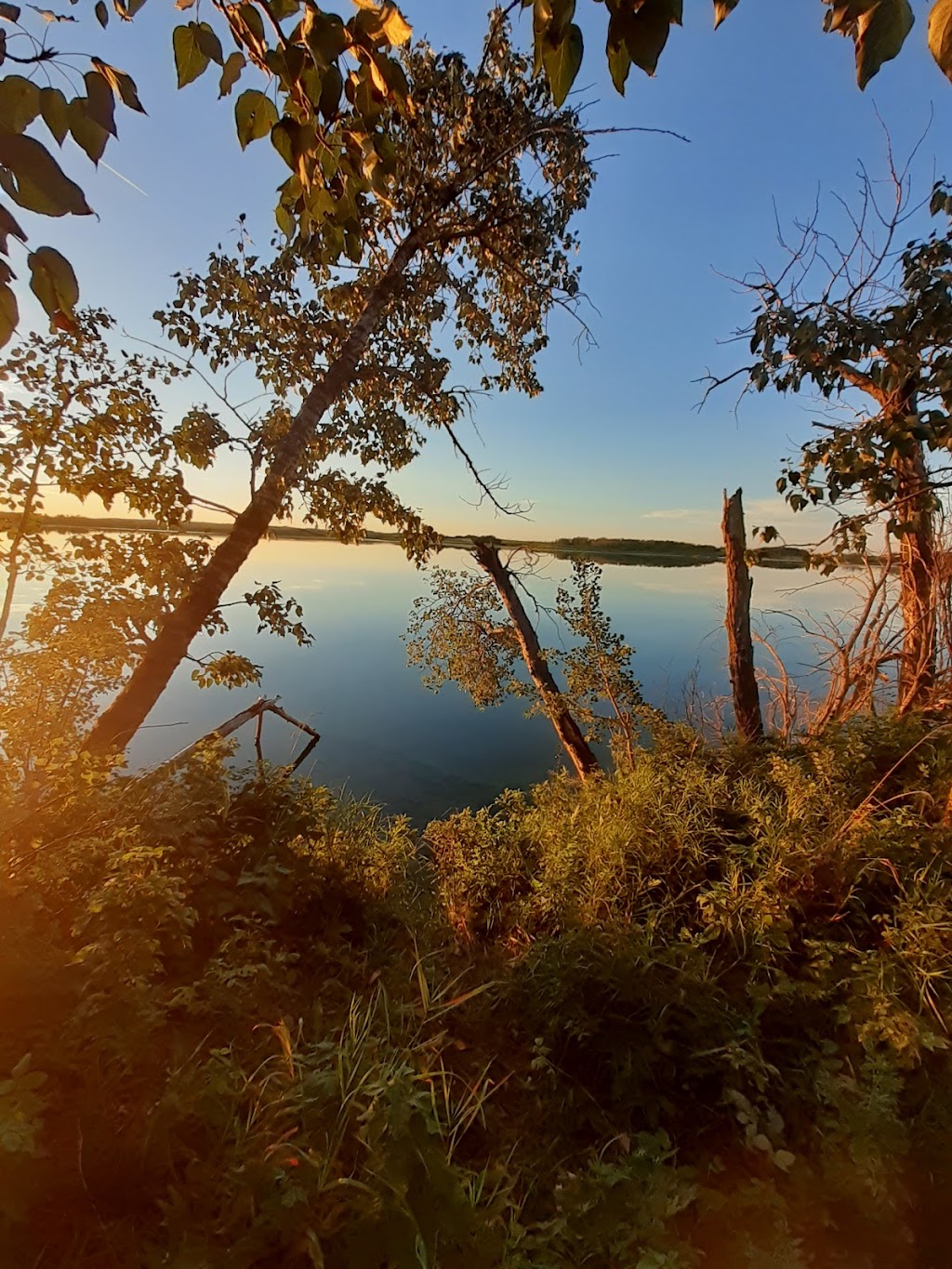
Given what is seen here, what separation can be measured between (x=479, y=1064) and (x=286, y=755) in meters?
9.50

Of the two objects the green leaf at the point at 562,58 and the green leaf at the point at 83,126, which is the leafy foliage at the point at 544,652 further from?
the green leaf at the point at 83,126

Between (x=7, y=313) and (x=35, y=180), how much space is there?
0.17m

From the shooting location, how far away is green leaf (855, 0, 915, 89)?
0.50 metres

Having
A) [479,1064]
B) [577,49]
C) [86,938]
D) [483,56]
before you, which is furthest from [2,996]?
[483,56]

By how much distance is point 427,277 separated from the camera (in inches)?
183

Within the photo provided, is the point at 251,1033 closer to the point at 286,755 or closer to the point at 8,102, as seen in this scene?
the point at 8,102

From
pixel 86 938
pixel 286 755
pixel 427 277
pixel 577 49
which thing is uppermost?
pixel 427 277

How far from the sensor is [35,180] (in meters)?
0.51

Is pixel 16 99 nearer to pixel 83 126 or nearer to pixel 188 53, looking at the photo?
pixel 83 126

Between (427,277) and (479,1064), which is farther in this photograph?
(427,277)

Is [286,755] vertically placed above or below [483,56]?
below

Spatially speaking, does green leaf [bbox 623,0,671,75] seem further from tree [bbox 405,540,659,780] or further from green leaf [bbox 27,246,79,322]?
tree [bbox 405,540,659,780]

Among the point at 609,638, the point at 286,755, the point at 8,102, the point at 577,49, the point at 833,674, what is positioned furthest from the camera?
the point at 286,755

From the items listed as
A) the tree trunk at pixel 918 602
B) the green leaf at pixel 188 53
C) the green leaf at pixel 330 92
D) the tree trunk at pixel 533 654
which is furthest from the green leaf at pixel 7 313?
the tree trunk at pixel 533 654
